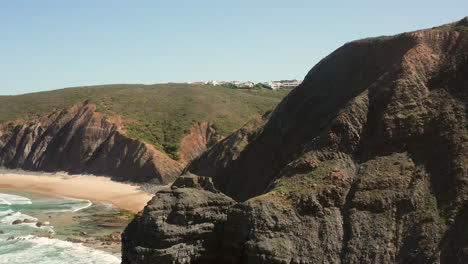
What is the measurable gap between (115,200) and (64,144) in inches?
1137

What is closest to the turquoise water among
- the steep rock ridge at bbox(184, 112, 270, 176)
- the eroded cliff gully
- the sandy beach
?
the sandy beach

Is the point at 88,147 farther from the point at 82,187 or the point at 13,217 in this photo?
the point at 13,217

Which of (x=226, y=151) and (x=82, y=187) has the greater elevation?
(x=226, y=151)

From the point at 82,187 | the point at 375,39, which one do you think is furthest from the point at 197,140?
the point at 375,39

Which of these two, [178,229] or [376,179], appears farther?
[376,179]

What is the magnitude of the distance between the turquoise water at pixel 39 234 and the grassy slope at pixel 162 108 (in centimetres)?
1945

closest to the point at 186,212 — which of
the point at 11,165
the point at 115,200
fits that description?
the point at 115,200

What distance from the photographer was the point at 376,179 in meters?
19.6

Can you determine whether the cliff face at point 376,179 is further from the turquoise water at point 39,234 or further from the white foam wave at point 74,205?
the white foam wave at point 74,205

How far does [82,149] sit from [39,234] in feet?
124

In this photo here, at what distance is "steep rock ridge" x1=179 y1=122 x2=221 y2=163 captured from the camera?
224ft

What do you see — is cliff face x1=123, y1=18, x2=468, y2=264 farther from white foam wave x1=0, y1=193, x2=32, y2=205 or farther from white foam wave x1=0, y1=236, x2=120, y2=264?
white foam wave x1=0, y1=193, x2=32, y2=205

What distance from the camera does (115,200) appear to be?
52.5 m

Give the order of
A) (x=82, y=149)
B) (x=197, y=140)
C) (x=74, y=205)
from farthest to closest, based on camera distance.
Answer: (x=82, y=149) → (x=197, y=140) → (x=74, y=205)
